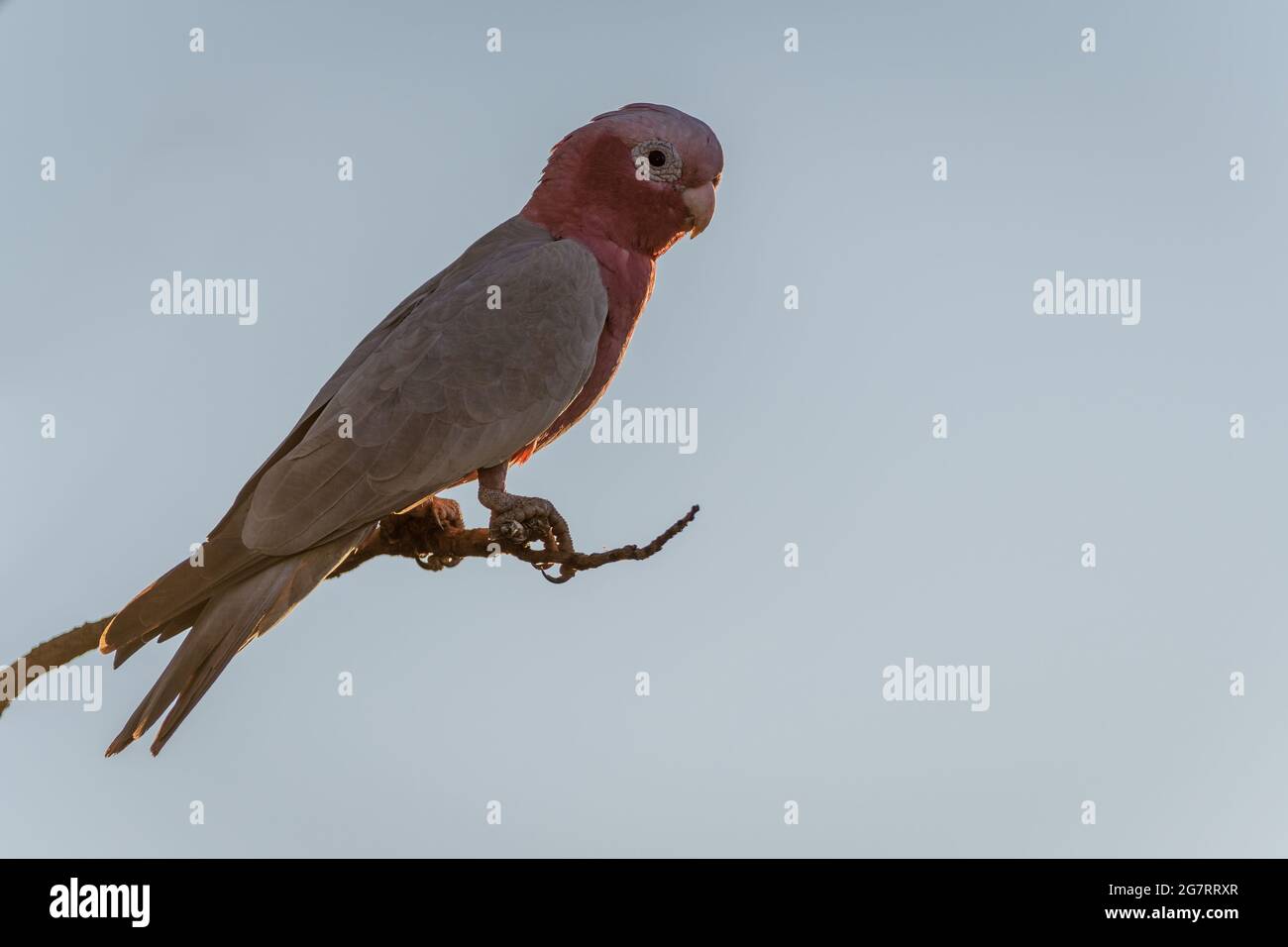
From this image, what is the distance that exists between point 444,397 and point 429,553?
34.6 inches

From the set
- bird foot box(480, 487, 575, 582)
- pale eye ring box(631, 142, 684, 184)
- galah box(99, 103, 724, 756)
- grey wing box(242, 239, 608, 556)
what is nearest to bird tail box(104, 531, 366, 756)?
galah box(99, 103, 724, 756)

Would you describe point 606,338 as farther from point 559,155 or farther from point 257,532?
point 257,532

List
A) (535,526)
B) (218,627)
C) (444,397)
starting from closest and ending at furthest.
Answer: (218,627), (535,526), (444,397)

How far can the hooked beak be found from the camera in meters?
7.00

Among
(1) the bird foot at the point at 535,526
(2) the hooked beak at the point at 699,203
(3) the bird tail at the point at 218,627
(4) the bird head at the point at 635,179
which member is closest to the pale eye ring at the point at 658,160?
(4) the bird head at the point at 635,179

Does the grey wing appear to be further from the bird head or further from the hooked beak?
the hooked beak

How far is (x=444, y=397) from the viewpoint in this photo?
620 cm

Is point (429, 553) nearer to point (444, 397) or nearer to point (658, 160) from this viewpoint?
point (444, 397)

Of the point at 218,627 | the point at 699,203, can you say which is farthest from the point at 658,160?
the point at 218,627

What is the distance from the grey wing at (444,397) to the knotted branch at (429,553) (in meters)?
0.42

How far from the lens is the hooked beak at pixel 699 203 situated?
→ 23.0ft

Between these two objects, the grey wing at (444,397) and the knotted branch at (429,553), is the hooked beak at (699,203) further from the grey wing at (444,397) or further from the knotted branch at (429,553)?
the knotted branch at (429,553)

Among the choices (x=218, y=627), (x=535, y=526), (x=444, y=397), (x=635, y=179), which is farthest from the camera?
(x=635, y=179)
